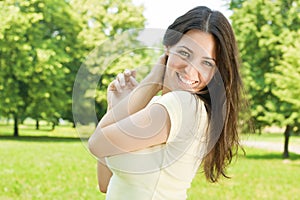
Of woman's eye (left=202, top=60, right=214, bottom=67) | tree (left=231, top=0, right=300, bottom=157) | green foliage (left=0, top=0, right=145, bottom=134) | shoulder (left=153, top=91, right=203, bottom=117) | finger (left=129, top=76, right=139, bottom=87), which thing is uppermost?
woman's eye (left=202, top=60, right=214, bottom=67)

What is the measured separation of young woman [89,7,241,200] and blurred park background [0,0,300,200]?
0.28 ft

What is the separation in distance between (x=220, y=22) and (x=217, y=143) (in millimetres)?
314

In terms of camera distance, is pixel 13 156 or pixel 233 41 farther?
pixel 13 156

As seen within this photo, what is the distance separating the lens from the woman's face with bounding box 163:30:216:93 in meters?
1.08

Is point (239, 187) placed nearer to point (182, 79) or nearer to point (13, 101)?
point (182, 79)

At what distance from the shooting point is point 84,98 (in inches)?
45.9

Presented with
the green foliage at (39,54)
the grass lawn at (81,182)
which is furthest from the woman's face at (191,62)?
the green foliage at (39,54)

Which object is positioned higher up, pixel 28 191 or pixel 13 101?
pixel 28 191

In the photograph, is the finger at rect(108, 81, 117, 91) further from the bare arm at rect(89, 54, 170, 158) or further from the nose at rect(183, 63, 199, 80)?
the nose at rect(183, 63, 199, 80)

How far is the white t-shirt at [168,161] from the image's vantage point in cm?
112

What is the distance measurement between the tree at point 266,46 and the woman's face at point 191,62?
1313 cm

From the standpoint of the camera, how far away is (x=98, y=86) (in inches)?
47.2

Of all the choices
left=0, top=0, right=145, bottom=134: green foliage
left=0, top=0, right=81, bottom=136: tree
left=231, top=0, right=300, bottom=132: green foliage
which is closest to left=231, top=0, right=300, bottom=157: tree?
left=231, top=0, right=300, bottom=132: green foliage

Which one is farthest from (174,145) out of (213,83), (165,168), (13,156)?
(13,156)
